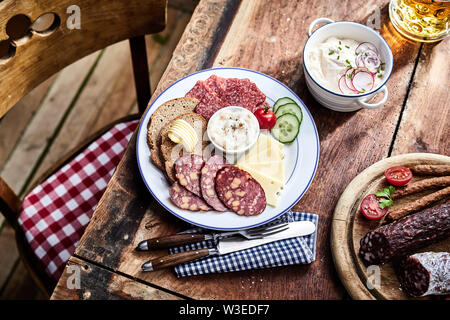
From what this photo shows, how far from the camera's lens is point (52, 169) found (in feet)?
5.87

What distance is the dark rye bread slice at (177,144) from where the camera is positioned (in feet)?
4.40

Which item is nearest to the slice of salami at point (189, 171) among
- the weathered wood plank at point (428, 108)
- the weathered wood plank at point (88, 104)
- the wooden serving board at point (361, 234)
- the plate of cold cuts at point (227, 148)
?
the plate of cold cuts at point (227, 148)

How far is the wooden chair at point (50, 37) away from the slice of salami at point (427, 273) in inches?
45.3

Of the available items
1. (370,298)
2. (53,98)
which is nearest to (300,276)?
(370,298)

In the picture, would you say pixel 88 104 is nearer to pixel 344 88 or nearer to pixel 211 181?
pixel 211 181

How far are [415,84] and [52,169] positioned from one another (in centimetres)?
140

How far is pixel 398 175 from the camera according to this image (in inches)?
53.9

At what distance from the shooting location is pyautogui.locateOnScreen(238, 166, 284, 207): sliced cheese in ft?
4.36

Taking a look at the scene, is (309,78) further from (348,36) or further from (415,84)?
(415,84)

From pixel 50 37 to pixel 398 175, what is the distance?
1.18m

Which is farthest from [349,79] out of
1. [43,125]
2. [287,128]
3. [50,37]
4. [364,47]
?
[43,125]

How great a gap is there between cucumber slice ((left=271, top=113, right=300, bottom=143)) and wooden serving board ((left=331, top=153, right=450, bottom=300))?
0.24 meters

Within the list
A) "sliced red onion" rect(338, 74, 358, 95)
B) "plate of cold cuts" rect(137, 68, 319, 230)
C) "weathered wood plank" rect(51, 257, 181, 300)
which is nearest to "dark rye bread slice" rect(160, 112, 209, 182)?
"plate of cold cuts" rect(137, 68, 319, 230)

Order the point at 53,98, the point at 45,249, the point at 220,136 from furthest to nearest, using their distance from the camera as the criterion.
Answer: the point at 53,98 < the point at 45,249 < the point at 220,136
